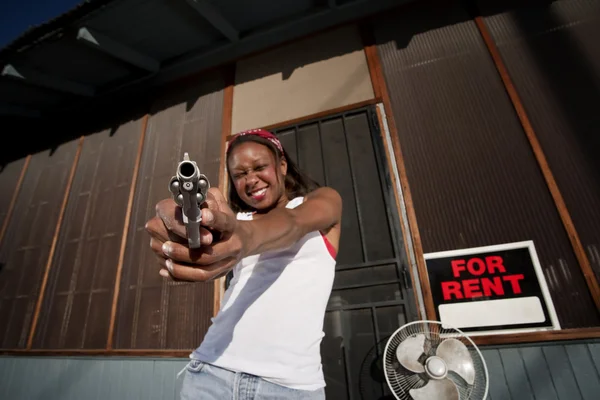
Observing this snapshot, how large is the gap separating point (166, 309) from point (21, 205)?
392cm

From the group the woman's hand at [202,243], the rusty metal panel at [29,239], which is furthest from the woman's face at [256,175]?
the rusty metal panel at [29,239]

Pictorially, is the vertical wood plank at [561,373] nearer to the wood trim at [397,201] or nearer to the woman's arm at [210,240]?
the wood trim at [397,201]

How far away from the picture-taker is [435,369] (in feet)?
5.82

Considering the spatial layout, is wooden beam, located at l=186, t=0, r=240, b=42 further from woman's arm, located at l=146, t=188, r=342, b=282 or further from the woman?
woman's arm, located at l=146, t=188, r=342, b=282

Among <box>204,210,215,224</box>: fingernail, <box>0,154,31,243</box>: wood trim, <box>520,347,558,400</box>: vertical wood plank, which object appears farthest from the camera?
<box>0,154,31,243</box>: wood trim

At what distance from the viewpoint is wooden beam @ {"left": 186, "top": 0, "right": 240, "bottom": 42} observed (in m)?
3.53

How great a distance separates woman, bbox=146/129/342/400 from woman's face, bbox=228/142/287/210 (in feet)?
0.60

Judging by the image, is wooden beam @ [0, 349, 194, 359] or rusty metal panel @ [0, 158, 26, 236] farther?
rusty metal panel @ [0, 158, 26, 236]

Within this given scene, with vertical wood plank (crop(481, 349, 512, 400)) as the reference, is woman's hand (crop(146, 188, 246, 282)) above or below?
above

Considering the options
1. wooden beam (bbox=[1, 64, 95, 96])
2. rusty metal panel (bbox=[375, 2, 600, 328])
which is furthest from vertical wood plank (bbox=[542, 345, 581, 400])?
wooden beam (bbox=[1, 64, 95, 96])

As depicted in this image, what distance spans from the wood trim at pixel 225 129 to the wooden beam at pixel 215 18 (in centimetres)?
43

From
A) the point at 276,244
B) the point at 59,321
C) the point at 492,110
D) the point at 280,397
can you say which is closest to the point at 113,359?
the point at 59,321

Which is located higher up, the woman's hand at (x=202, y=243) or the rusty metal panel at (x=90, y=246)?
the rusty metal panel at (x=90, y=246)

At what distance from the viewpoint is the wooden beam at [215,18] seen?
3534 millimetres
